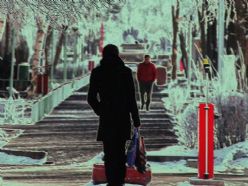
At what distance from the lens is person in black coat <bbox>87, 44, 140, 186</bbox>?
25.8 feet

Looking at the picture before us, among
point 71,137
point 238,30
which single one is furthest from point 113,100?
point 238,30

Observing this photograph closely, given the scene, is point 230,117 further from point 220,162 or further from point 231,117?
point 220,162

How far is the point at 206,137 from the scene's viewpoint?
9.47m

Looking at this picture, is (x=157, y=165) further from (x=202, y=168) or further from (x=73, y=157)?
(x=202, y=168)

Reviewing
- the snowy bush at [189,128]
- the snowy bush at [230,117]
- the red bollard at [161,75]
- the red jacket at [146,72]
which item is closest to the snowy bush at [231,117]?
the snowy bush at [230,117]

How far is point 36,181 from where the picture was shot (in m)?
10.8

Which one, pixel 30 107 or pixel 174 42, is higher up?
pixel 174 42

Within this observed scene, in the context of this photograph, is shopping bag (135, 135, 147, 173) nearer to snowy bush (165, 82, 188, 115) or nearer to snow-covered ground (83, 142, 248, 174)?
snow-covered ground (83, 142, 248, 174)

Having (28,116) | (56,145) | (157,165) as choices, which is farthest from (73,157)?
(28,116)

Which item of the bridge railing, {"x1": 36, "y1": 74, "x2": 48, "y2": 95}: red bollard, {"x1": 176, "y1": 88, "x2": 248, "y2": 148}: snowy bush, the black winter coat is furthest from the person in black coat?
{"x1": 36, "y1": 74, "x2": 48, "y2": 95}: red bollard

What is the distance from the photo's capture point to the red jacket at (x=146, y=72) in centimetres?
1554

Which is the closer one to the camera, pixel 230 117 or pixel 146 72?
pixel 230 117

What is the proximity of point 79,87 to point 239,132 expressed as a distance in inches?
258

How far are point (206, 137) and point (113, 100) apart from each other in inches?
80.5
